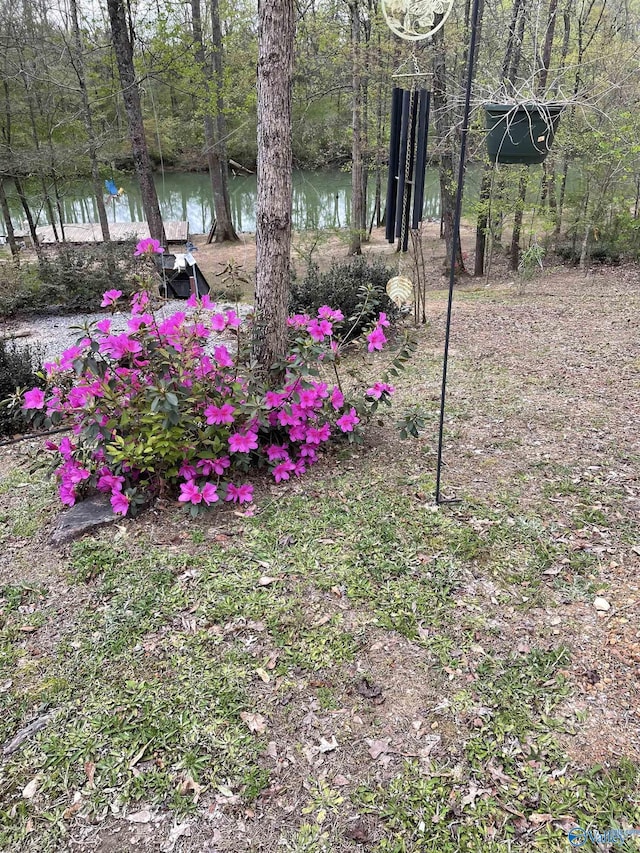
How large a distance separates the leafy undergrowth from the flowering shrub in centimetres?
30

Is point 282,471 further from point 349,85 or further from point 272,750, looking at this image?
point 349,85

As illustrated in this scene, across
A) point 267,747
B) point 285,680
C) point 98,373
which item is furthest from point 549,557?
point 98,373

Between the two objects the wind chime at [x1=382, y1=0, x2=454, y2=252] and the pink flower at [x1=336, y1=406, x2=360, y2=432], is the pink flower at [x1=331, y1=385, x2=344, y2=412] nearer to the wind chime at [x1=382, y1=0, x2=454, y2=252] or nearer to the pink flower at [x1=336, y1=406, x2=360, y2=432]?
the pink flower at [x1=336, y1=406, x2=360, y2=432]

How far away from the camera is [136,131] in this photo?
26.9 ft

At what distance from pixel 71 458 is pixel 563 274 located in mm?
9459

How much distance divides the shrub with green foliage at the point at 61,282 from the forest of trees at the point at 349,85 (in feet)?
3.34

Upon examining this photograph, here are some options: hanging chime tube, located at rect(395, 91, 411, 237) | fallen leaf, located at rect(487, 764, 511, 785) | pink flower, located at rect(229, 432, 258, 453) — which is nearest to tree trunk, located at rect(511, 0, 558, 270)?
hanging chime tube, located at rect(395, 91, 411, 237)

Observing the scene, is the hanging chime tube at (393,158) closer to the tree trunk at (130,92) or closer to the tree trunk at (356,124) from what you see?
the tree trunk at (130,92)

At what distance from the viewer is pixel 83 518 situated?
2760mm

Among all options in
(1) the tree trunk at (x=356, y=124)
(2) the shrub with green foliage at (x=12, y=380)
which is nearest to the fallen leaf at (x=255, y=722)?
(2) the shrub with green foliage at (x=12, y=380)

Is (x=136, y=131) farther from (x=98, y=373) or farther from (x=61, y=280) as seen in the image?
(x=98, y=373)

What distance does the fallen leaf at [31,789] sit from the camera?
5.26 ft

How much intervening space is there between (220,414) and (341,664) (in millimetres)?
1273

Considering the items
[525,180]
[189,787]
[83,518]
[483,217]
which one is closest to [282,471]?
[83,518]
